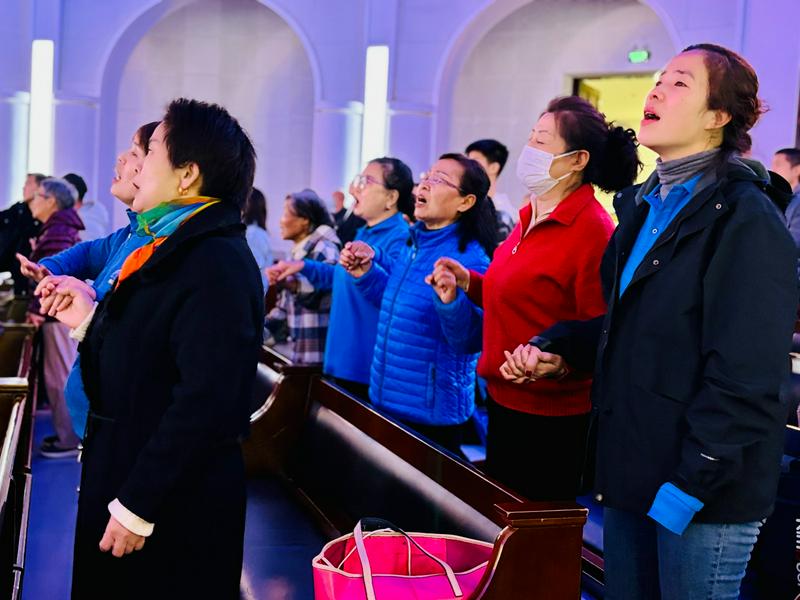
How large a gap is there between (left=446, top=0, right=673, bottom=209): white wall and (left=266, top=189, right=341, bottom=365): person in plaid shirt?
20.8 feet

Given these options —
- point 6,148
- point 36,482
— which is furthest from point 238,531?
point 6,148

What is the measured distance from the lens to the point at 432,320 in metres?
3.35

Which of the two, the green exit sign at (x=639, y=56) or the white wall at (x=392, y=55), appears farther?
the green exit sign at (x=639, y=56)

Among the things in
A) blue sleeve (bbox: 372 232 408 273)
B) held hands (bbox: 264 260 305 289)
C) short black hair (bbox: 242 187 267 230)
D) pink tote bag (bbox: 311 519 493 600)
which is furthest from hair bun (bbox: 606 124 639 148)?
short black hair (bbox: 242 187 267 230)

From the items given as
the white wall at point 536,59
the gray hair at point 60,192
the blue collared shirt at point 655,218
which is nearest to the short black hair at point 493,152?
the gray hair at point 60,192

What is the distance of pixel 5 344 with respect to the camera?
542cm

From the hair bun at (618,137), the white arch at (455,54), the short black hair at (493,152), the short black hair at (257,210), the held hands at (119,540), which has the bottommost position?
the held hands at (119,540)

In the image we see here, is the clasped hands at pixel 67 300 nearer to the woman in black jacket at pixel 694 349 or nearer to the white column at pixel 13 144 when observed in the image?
the woman in black jacket at pixel 694 349

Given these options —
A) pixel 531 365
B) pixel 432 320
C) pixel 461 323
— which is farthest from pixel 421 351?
pixel 531 365

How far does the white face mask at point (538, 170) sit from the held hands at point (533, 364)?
2.21 ft

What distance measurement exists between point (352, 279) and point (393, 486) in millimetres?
1261

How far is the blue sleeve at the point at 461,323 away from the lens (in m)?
3.06

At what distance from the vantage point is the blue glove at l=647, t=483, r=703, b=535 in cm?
173

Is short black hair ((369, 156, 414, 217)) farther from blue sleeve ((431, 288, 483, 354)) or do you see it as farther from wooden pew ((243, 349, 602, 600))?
blue sleeve ((431, 288, 483, 354))
